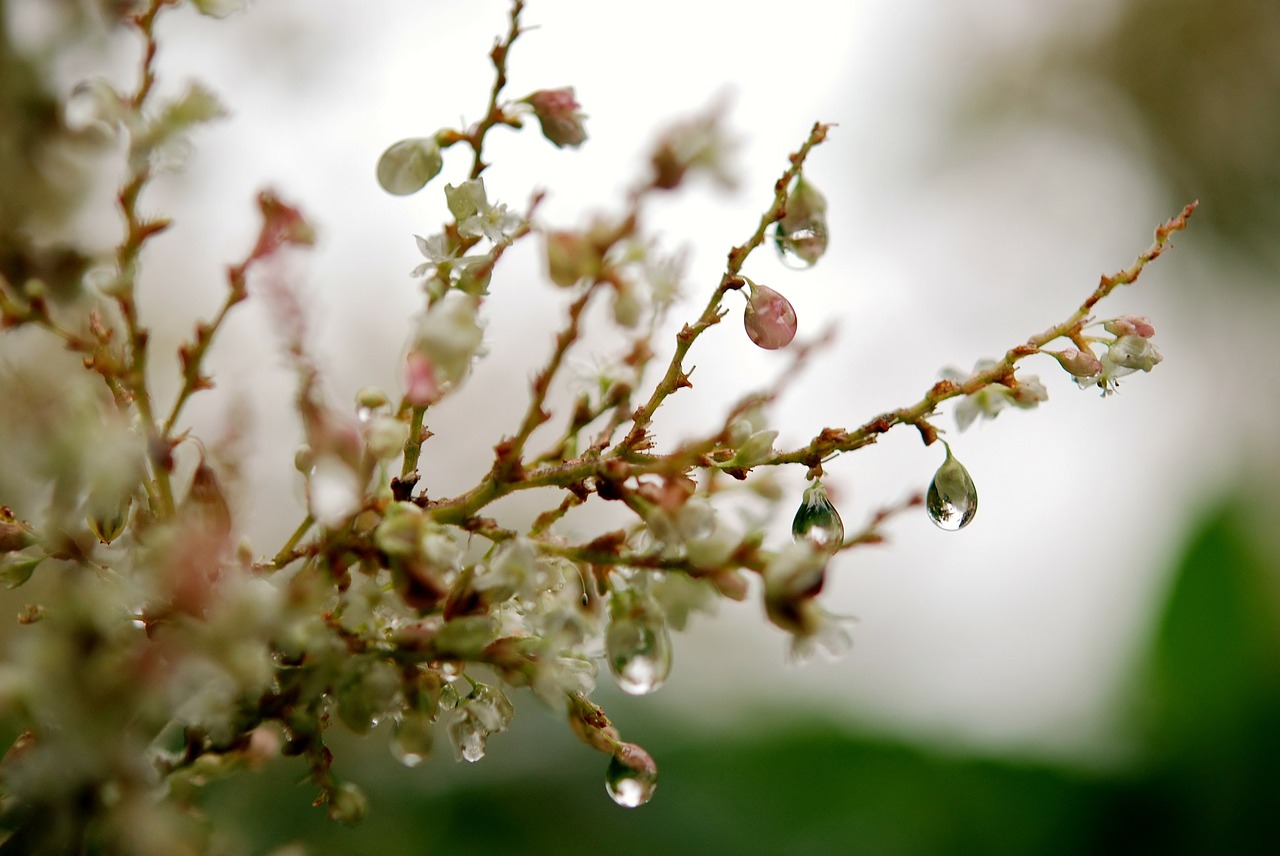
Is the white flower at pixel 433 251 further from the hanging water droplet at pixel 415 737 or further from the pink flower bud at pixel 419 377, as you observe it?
the hanging water droplet at pixel 415 737

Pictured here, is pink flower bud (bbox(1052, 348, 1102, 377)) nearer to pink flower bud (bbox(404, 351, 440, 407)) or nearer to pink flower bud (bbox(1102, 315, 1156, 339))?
pink flower bud (bbox(1102, 315, 1156, 339))

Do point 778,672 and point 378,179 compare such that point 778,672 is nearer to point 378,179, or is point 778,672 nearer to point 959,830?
point 959,830

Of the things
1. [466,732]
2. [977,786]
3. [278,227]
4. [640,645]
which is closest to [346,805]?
[466,732]

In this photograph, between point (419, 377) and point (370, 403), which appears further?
point (370, 403)

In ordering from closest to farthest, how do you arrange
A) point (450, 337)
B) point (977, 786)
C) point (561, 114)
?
1. point (450, 337)
2. point (561, 114)
3. point (977, 786)

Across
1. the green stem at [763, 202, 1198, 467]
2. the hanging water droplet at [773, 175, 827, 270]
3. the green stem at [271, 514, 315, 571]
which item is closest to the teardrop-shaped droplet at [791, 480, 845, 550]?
the green stem at [763, 202, 1198, 467]

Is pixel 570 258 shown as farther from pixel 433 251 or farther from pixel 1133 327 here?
pixel 1133 327

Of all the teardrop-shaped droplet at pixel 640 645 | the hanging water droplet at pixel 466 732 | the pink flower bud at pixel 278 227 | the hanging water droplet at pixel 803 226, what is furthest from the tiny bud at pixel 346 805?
the hanging water droplet at pixel 803 226

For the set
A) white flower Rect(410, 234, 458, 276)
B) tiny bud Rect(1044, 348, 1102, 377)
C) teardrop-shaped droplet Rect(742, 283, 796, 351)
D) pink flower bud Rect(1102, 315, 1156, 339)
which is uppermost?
pink flower bud Rect(1102, 315, 1156, 339)
